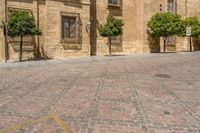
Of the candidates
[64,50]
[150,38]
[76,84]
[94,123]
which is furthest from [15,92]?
[150,38]

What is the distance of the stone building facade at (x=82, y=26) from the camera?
2114 centimetres

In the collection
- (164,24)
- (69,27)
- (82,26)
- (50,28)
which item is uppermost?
(164,24)

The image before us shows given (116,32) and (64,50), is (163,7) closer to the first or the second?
(116,32)

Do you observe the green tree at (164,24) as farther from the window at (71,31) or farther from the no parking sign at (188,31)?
the window at (71,31)

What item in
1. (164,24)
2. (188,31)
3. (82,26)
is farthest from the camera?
(188,31)

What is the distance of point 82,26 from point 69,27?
1.31 metres

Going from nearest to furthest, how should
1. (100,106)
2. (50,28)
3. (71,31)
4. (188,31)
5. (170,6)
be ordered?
(100,106) < (50,28) < (71,31) < (188,31) < (170,6)

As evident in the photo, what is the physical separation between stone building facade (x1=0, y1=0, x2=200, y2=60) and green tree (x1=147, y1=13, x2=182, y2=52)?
1.41 metres

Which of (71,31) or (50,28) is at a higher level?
(50,28)

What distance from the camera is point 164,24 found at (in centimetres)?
2714

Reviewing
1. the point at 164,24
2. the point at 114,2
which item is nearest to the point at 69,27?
the point at 114,2

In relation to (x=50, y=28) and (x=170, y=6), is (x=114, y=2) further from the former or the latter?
(x=170, y=6)

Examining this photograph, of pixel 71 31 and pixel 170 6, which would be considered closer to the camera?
pixel 71 31

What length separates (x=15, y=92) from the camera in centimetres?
841
